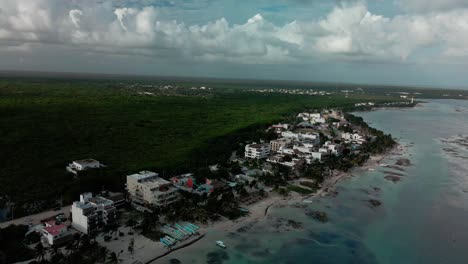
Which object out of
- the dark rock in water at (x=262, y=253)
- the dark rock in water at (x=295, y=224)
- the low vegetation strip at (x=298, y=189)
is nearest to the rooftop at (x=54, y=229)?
the dark rock in water at (x=262, y=253)

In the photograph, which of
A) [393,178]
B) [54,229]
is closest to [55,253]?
[54,229]

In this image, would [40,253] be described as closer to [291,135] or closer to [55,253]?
[55,253]

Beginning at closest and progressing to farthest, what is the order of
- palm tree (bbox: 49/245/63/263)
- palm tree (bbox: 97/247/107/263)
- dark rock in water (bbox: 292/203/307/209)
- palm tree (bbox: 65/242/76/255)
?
palm tree (bbox: 49/245/63/263) → palm tree (bbox: 97/247/107/263) → palm tree (bbox: 65/242/76/255) → dark rock in water (bbox: 292/203/307/209)

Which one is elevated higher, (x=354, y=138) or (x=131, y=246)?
(x=354, y=138)

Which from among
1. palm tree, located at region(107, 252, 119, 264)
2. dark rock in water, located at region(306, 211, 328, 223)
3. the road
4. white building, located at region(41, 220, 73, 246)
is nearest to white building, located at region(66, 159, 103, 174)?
the road

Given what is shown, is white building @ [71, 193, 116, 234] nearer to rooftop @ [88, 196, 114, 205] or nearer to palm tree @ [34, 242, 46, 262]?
rooftop @ [88, 196, 114, 205]

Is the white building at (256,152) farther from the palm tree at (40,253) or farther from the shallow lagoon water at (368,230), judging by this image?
the palm tree at (40,253)

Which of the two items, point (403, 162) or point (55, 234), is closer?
point (55, 234)
